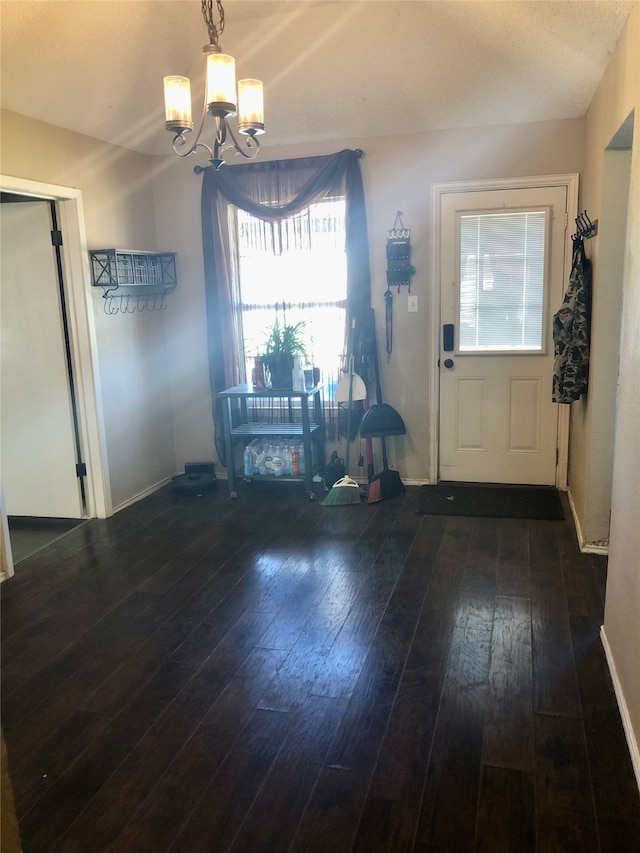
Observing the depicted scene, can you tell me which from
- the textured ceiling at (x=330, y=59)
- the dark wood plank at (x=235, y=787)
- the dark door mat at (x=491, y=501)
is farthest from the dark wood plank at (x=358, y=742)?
the textured ceiling at (x=330, y=59)

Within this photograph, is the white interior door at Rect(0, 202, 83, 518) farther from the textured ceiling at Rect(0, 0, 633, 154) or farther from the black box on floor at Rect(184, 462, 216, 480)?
the black box on floor at Rect(184, 462, 216, 480)

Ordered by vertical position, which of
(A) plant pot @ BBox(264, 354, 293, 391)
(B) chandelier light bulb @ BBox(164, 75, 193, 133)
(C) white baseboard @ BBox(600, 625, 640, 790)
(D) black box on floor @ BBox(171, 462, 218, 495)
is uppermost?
(B) chandelier light bulb @ BBox(164, 75, 193, 133)

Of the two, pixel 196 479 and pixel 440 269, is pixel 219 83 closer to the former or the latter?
pixel 440 269

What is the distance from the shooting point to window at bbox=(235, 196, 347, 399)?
4.76 m

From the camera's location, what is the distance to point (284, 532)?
4.08 m

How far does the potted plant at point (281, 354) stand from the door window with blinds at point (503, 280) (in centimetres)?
117

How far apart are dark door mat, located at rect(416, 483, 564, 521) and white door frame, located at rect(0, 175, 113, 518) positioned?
2.10 m

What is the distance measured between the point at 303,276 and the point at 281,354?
0.67 meters

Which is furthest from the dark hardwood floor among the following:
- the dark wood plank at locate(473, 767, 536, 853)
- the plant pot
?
the plant pot

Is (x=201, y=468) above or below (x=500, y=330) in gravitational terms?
below

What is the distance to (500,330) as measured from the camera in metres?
4.60

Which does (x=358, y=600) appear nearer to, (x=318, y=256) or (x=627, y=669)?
(x=627, y=669)

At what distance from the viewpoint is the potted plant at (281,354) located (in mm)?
4582

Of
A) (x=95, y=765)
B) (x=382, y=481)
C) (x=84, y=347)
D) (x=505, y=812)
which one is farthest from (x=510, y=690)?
(x=84, y=347)
